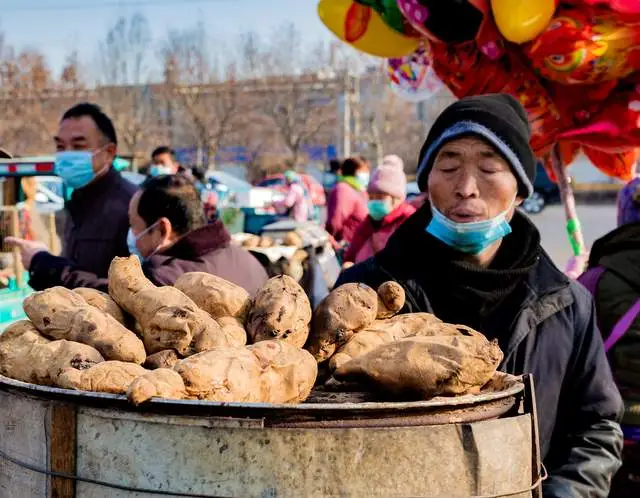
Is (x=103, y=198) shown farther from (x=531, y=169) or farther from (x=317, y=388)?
(x=317, y=388)

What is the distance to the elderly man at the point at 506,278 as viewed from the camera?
2525mm

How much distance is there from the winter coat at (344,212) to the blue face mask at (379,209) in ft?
9.70

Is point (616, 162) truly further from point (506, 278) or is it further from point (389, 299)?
point (389, 299)

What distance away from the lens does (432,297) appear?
274 cm

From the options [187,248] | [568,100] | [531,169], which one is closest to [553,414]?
[531,169]

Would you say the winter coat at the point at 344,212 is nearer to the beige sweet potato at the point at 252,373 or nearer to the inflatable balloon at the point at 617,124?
the inflatable balloon at the point at 617,124

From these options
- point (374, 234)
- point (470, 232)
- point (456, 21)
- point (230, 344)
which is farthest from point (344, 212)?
point (230, 344)

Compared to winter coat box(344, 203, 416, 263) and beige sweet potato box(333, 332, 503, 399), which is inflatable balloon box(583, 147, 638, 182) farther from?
beige sweet potato box(333, 332, 503, 399)

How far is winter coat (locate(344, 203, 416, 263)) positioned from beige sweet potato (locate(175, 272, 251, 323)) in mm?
5106

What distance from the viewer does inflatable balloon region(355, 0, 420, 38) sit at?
546cm

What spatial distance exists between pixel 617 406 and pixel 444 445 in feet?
3.87

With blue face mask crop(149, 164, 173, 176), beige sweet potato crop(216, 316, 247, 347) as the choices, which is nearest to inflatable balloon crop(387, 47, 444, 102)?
beige sweet potato crop(216, 316, 247, 347)

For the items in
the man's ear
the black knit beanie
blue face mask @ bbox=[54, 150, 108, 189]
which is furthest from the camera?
blue face mask @ bbox=[54, 150, 108, 189]

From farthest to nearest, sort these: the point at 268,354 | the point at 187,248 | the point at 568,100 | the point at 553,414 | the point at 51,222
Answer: the point at 51,222
the point at 568,100
the point at 187,248
the point at 553,414
the point at 268,354
